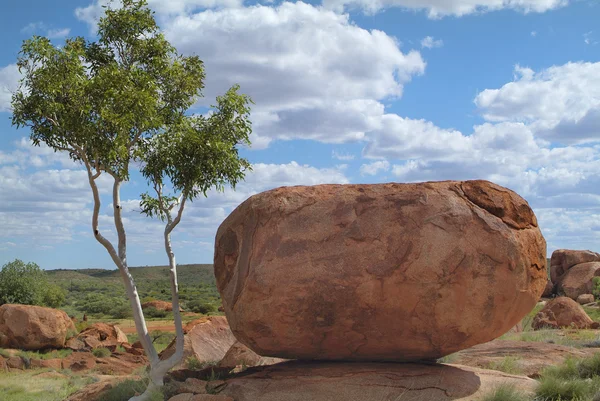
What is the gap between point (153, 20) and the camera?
17.6 metres

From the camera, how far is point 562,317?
84.4 ft

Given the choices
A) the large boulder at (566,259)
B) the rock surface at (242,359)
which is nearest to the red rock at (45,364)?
the rock surface at (242,359)

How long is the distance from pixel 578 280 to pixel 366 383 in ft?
126

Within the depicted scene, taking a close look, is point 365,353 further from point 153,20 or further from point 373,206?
point 153,20

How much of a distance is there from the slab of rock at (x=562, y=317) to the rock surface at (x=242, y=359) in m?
14.5

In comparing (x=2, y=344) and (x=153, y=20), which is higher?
(x=153, y=20)

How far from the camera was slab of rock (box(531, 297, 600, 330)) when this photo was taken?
81.5 feet

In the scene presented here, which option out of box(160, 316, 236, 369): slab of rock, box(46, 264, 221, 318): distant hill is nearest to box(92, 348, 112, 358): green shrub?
box(160, 316, 236, 369): slab of rock

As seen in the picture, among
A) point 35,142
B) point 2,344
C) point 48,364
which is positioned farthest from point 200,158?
point 2,344

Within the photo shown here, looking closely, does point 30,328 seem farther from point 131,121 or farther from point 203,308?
point 203,308

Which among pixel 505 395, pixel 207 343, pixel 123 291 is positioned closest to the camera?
pixel 505 395

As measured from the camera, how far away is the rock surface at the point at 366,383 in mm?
11094

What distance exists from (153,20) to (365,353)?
11.2 meters

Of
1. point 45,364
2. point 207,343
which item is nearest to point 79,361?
point 45,364
